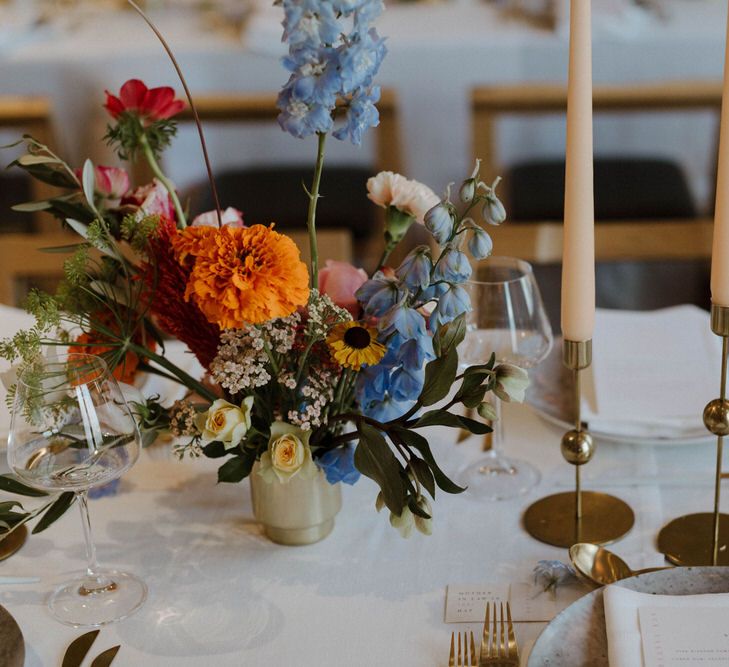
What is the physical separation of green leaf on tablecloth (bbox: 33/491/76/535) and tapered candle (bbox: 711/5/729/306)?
572 mm

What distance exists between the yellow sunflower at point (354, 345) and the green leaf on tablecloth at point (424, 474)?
0.09 m

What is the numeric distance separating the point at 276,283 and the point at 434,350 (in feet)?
0.51

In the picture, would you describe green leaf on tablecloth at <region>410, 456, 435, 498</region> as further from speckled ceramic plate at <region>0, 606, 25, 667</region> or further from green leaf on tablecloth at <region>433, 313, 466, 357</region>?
speckled ceramic plate at <region>0, 606, 25, 667</region>

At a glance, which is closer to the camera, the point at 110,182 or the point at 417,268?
the point at 417,268

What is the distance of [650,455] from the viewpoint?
3.49ft

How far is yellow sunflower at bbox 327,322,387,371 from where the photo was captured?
78 centimetres

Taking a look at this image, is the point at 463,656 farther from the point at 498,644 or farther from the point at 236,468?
the point at 236,468

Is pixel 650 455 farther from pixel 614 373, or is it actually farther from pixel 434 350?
pixel 434 350

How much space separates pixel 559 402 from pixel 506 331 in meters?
0.17

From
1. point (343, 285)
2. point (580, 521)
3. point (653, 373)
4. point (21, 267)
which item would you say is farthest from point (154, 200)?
point (21, 267)

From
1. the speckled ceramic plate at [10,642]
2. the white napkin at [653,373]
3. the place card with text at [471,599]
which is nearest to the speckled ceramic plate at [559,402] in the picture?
the white napkin at [653,373]

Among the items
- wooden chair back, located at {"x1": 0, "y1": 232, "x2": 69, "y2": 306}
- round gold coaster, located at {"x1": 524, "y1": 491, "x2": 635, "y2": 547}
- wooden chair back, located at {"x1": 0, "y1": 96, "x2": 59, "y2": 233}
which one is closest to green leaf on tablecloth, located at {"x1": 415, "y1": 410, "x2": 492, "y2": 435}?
round gold coaster, located at {"x1": 524, "y1": 491, "x2": 635, "y2": 547}

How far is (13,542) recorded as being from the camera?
97 centimetres

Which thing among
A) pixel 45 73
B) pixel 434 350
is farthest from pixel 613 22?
pixel 434 350
